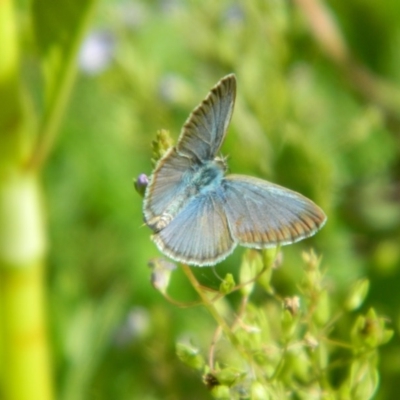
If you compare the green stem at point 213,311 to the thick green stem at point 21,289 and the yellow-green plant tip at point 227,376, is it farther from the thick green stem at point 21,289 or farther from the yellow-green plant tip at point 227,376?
the thick green stem at point 21,289

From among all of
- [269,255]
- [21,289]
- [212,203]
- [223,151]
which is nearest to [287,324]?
[269,255]

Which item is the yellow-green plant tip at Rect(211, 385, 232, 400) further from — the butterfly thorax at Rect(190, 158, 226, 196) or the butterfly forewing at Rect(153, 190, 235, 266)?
the butterfly thorax at Rect(190, 158, 226, 196)

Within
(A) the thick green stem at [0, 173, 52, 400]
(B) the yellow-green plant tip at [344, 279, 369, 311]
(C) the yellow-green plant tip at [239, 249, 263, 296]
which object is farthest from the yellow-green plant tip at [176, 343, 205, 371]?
(A) the thick green stem at [0, 173, 52, 400]

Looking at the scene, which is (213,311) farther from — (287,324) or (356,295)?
Answer: (356,295)

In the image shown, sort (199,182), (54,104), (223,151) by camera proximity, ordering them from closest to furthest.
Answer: (199,182), (54,104), (223,151)

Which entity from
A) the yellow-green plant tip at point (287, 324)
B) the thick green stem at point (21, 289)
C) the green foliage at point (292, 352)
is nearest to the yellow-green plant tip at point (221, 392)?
the green foliage at point (292, 352)

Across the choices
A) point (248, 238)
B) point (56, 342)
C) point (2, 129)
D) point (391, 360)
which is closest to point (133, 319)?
point (56, 342)

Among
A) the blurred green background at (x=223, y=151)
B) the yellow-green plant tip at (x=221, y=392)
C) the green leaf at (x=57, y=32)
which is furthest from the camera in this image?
the blurred green background at (x=223, y=151)
